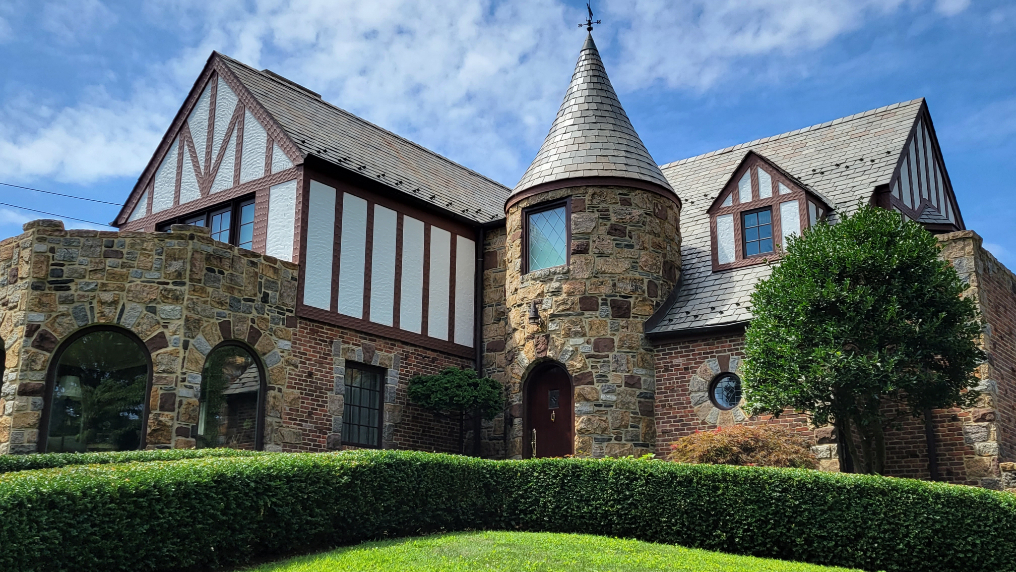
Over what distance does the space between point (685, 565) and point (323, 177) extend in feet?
34.0

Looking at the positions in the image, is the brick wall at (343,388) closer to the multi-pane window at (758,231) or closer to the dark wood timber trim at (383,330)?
the dark wood timber trim at (383,330)

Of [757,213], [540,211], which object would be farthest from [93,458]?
[757,213]

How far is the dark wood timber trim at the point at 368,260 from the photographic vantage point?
17656 mm

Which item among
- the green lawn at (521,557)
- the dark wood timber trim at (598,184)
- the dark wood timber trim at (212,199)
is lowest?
the green lawn at (521,557)

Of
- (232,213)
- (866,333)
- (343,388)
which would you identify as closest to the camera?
(866,333)

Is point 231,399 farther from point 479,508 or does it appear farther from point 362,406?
point 479,508

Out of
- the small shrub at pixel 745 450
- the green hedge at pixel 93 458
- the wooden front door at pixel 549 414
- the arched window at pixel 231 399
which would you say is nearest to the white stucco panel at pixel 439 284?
the wooden front door at pixel 549 414

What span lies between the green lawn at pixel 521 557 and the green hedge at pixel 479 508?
449mm

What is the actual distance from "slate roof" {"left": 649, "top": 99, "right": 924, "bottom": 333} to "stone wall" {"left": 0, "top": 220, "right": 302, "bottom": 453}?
8086 millimetres

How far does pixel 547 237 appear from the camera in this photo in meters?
18.7

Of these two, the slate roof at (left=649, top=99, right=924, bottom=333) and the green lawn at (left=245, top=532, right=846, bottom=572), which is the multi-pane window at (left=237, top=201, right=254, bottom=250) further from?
the green lawn at (left=245, top=532, right=846, bottom=572)

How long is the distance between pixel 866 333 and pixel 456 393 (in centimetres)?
732

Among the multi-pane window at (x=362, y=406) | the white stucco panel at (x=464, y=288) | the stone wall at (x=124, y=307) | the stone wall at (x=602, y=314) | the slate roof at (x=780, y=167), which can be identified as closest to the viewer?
the stone wall at (x=124, y=307)

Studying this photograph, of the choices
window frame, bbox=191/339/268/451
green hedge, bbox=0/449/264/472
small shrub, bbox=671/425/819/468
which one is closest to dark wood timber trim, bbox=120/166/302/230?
window frame, bbox=191/339/268/451
